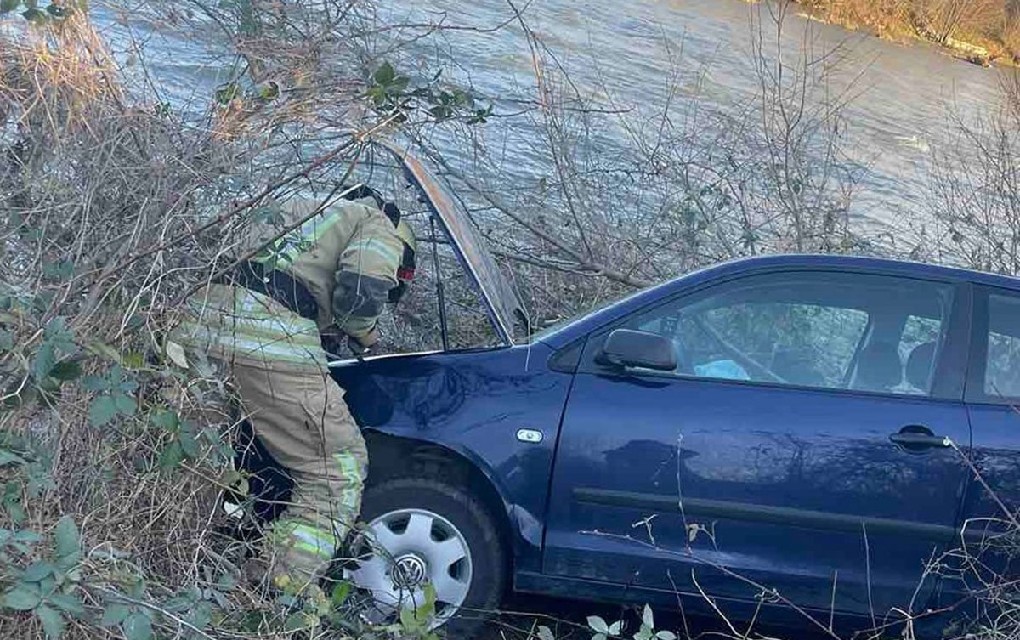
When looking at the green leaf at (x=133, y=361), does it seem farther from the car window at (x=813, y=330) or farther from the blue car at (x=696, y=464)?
the car window at (x=813, y=330)

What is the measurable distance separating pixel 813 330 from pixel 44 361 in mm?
2491

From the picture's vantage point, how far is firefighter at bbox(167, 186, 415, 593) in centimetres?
386

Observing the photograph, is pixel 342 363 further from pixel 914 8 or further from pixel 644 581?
pixel 914 8

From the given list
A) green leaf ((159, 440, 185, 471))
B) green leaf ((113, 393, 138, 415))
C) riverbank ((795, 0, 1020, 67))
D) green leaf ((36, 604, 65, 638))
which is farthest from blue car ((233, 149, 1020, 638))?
riverbank ((795, 0, 1020, 67))

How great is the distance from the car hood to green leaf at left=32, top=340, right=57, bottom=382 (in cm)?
151

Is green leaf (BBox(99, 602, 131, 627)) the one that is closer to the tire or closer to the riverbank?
the tire

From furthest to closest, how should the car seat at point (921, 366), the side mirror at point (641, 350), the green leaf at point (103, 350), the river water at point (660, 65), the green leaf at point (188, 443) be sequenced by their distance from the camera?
the river water at point (660, 65) < the car seat at point (921, 366) < the side mirror at point (641, 350) < the green leaf at point (188, 443) < the green leaf at point (103, 350)

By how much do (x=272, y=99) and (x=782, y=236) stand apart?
4.58 metres

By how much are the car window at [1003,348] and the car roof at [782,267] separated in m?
0.07

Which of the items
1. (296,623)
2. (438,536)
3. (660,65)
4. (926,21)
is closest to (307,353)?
Answer: (438,536)

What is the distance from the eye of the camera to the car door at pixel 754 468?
4.18m

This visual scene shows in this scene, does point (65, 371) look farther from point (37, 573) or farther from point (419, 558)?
point (419, 558)

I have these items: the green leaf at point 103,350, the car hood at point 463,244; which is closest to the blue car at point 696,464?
the car hood at point 463,244

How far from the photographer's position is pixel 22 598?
8.31 feet
